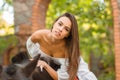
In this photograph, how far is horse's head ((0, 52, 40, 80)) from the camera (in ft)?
7.38

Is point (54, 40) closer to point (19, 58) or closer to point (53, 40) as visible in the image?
point (53, 40)

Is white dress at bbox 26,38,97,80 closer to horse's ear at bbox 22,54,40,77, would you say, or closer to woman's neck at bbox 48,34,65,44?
woman's neck at bbox 48,34,65,44

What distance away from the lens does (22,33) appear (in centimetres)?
710

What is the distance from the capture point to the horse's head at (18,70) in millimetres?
2248

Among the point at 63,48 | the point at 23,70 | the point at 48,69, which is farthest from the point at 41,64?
the point at 63,48

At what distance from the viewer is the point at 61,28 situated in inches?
97.8

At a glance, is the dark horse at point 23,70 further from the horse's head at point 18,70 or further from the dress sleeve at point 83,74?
the dress sleeve at point 83,74

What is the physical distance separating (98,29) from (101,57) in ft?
5.68

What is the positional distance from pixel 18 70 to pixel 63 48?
46cm

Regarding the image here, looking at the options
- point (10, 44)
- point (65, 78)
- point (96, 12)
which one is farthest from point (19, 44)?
point (65, 78)

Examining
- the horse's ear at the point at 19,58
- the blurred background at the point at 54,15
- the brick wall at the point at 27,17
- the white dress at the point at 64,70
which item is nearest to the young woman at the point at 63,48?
the white dress at the point at 64,70

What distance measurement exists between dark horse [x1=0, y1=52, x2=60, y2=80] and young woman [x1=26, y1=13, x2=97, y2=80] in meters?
0.07

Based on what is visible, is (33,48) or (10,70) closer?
(10,70)

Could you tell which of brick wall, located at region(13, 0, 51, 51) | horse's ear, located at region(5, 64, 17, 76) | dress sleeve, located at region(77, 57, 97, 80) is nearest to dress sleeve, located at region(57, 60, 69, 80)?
dress sleeve, located at region(77, 57, 97, 80)
